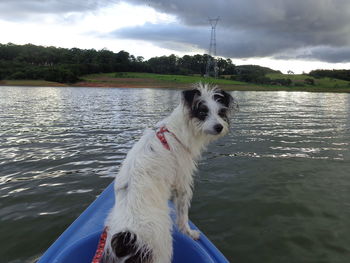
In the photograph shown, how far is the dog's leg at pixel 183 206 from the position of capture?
3.79 meters

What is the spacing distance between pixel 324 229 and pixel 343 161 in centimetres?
462

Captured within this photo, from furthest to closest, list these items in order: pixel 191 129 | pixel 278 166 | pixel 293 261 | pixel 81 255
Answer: pixel 278 166
pixel 293 261
pixel 191 129
pixel 81 255

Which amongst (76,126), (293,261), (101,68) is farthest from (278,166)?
(101,68)

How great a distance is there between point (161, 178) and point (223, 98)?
5.55ft

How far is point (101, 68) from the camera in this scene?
105250 millimetres

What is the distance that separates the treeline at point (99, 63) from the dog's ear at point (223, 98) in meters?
85.3

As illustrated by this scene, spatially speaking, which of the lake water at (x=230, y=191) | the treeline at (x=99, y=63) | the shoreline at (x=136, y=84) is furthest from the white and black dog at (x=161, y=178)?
the treeline at (x=99, y=63)

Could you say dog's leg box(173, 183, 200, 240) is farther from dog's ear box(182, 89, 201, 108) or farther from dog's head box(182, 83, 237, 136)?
dog's ear box(182, 89, 201, 108)

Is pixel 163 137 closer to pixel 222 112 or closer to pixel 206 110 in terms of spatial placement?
pixel 206 110

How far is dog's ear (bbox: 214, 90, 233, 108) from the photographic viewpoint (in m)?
4.08

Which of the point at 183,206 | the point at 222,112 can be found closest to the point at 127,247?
the point at 183,206

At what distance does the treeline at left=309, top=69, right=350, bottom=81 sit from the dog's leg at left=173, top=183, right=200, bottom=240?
109500 mm

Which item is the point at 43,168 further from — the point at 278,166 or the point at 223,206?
the point at 278,166

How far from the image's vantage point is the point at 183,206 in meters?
3.94
